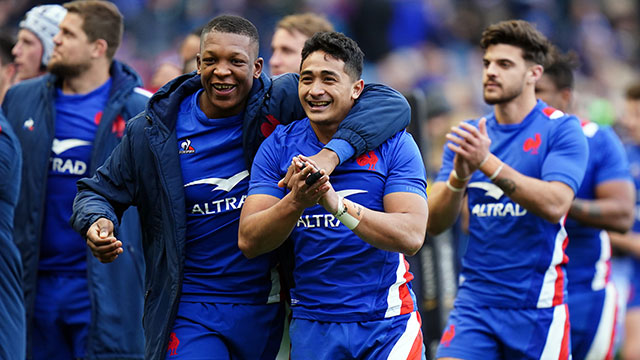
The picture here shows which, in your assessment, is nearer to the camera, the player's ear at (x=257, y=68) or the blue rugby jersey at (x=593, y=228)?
the player's ear at (x=257, y=68)

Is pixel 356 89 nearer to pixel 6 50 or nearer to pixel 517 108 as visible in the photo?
pixel 517 108

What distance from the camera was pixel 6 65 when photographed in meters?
7.96

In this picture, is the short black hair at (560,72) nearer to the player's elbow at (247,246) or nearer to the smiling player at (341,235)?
the smiling player at (341,235)

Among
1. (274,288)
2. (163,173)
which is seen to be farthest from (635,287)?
(163,173)

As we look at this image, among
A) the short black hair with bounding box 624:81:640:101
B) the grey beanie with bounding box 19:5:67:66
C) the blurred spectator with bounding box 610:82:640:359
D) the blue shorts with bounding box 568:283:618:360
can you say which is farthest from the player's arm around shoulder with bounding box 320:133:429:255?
the short black hair with bounding box 624:81:640:101

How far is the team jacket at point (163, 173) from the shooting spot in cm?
498

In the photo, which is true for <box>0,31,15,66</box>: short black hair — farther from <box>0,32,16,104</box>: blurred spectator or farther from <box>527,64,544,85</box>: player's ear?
<box>527,64,544,85</box>: player's ear

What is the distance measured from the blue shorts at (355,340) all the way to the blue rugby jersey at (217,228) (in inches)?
15.6

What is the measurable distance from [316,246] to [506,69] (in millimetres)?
2166

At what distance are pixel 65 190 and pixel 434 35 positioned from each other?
42.6 ft

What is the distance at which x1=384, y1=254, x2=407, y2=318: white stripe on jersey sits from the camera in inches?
188

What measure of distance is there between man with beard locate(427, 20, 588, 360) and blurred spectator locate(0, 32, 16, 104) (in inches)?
147

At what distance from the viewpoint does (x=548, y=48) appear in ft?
21.0

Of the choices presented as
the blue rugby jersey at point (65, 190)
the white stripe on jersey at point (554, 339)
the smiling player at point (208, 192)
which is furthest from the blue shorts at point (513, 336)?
the blue rugby jersey at point (65, 190)
